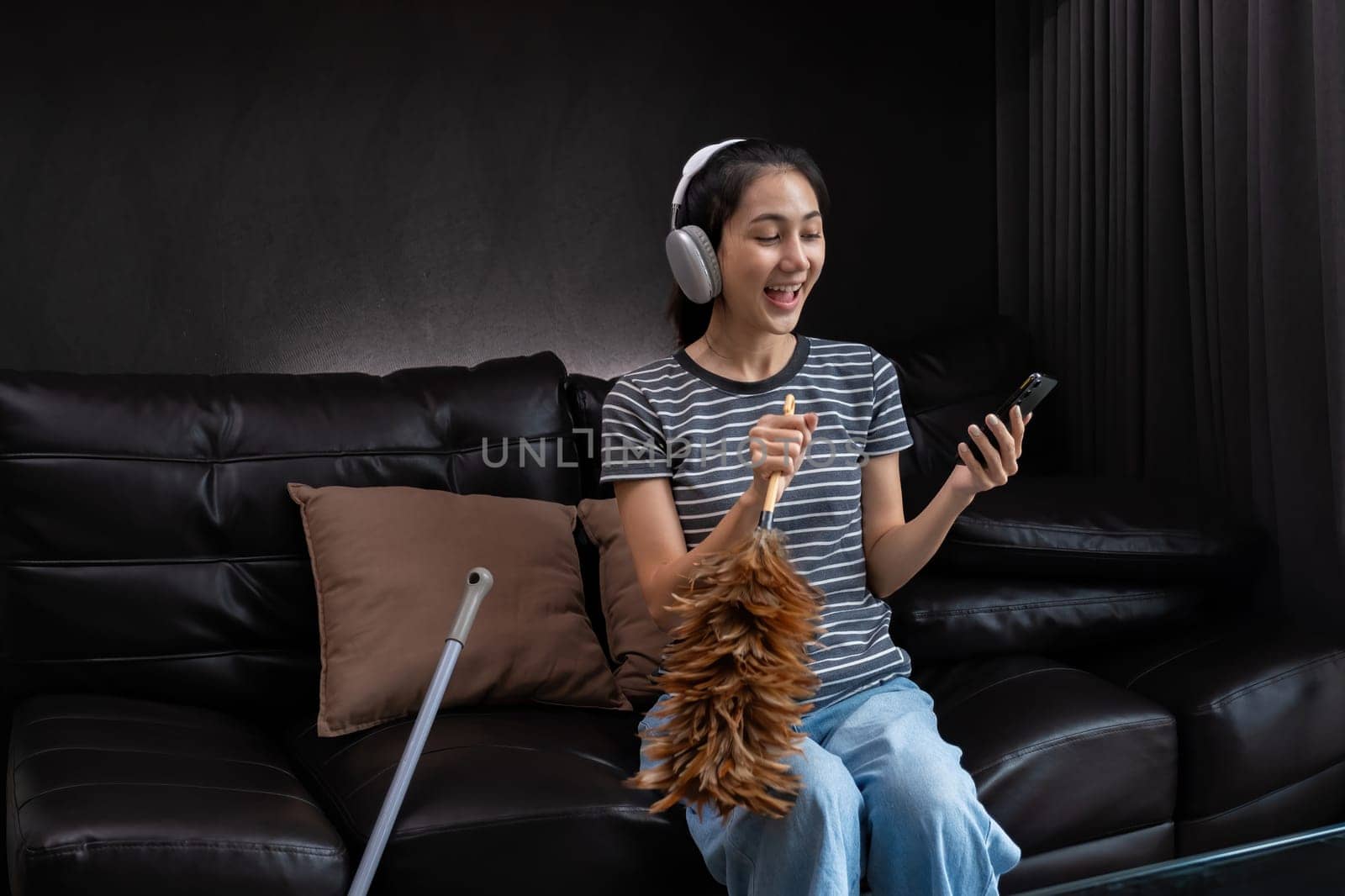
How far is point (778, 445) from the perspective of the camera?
1354 mm

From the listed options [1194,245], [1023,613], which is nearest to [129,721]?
[1023,613]

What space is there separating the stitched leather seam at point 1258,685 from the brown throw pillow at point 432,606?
2.88ft

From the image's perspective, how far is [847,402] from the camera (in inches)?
69.0

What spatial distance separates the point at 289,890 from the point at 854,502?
0.86 m

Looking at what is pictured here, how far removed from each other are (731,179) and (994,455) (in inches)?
20.2

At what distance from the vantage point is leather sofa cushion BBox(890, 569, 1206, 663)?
2041 mm

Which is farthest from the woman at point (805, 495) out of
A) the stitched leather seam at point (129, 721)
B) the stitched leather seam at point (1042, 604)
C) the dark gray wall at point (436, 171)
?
the dark gray wall at point (436, 171)

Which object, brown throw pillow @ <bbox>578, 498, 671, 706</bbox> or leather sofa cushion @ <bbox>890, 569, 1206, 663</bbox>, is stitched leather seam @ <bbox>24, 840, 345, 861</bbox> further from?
leather sofa cushion @ <bbox>890, 569, 1206, 663</bbox>

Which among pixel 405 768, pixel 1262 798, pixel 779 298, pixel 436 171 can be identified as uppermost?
pixel 436 171

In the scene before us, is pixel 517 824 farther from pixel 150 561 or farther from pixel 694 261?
pixel 150 561

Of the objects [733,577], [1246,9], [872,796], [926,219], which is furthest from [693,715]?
[926,219]

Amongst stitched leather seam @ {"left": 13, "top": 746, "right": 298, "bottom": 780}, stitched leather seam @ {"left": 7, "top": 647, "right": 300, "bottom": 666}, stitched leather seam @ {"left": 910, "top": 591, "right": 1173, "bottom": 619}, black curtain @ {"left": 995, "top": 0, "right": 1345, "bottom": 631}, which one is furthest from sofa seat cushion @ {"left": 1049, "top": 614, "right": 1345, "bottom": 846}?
stitched leather seam @ {"left": 7, "top": 647, "right": 300, "bottom": 666}

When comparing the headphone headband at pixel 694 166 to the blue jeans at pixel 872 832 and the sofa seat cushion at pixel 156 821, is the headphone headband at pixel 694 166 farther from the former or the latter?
the sofa seat cushion at pixel 156 821

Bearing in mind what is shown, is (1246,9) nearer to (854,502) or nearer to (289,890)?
(854,502)
